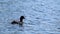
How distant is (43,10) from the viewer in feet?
53.5

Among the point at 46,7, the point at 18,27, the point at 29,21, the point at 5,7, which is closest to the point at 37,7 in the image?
the point at 46,7

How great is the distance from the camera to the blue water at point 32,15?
12570 mm

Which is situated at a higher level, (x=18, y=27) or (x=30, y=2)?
(x=30, y=2)

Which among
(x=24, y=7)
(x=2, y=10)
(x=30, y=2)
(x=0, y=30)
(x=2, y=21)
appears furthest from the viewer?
(x=30, y=2)

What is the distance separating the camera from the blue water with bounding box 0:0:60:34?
12.6 meters

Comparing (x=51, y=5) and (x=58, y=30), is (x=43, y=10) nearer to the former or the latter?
(x=51, y=5)

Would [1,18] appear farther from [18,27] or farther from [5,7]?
[5,7]

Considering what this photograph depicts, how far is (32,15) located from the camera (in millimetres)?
15000

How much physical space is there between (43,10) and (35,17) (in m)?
1.84

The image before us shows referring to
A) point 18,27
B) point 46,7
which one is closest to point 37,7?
point 46,7

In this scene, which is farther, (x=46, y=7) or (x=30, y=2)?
(x=30, y=2)

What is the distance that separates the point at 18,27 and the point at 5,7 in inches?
157

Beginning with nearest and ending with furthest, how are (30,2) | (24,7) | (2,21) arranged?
(2,21) < (24,7) < (30,2)

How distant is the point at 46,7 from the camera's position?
17.1m
